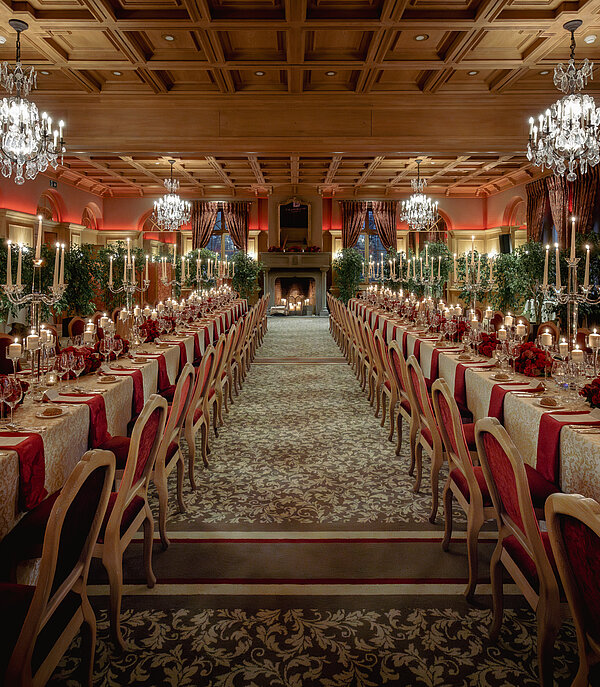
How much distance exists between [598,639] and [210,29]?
6.74 metres

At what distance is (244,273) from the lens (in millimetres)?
16562

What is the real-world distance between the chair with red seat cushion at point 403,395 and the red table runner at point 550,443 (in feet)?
3.73

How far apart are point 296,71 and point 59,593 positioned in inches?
293

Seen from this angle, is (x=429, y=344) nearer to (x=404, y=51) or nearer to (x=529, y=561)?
(x=529, y=561)

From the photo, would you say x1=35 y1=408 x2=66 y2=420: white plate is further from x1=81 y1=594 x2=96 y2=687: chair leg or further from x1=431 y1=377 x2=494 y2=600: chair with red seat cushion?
x1=431 y1=377 x2=494 y2=600: chair with red seat cushion

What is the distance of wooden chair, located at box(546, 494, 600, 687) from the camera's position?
1.21m

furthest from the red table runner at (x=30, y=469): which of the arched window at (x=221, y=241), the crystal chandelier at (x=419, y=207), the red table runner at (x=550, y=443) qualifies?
the arched window at (x=221, y=241)

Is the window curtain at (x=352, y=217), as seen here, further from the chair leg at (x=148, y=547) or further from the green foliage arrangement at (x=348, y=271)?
the chair leg at (x=148, y=547)

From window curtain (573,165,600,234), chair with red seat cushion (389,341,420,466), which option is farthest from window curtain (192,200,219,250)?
chair with red seat cushion (389,341,420,466)

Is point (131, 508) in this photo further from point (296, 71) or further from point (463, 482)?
point (296, 71)

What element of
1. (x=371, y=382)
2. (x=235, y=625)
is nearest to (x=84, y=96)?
(x=371, y=382)

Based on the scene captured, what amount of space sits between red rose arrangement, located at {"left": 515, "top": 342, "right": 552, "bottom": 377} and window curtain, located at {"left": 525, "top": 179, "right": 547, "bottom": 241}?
36.4 feet

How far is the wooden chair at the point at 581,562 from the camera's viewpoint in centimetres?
121

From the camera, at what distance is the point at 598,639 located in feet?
4.30
